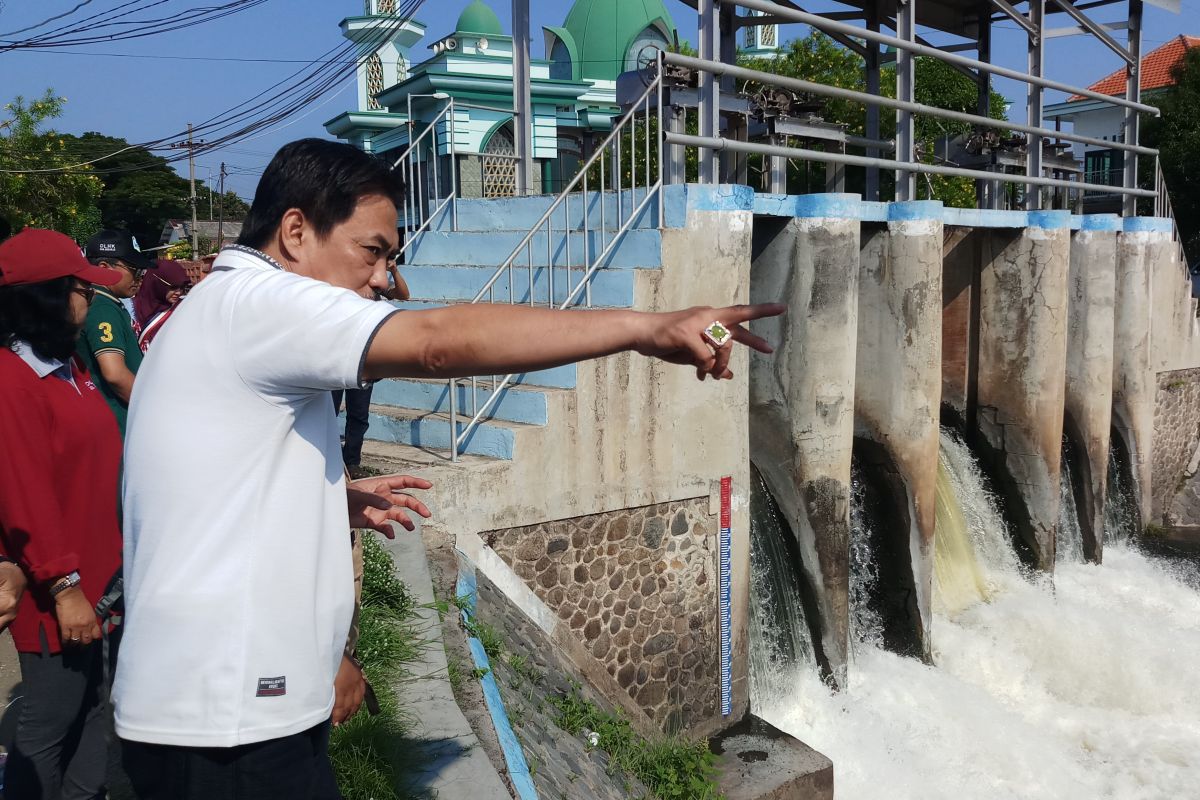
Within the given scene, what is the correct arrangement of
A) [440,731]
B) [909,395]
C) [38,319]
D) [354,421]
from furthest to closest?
[909,395], [354,421], [440,731], [38,319]

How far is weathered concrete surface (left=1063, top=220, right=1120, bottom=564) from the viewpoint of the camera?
11.8 meters

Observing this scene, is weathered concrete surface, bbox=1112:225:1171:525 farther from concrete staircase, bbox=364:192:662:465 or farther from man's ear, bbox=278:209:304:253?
man's ear, bbox=278:209:304:253

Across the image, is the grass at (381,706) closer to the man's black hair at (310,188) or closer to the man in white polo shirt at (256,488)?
the man in white polo shirt at (256,488)

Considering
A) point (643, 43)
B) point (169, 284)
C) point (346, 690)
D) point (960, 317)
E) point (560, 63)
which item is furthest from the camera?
point (643, 43)

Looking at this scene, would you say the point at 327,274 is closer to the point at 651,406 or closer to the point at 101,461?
the point at 101,461

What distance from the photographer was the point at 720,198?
259 inches

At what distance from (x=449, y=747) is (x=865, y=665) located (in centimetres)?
556

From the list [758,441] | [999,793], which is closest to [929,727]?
[999,793]

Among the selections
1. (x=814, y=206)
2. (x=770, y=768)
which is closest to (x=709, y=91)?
(x=814, y=206)

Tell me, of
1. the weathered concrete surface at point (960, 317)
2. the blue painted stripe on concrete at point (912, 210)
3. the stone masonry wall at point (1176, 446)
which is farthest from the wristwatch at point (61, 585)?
the stone masonry wall at point (1176, 446)

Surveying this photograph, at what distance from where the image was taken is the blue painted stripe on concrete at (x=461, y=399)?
6.08m

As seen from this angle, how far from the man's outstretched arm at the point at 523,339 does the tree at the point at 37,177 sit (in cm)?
2020

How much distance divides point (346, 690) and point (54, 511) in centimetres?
123

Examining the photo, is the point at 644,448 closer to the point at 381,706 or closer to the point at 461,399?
the point at 461,399
